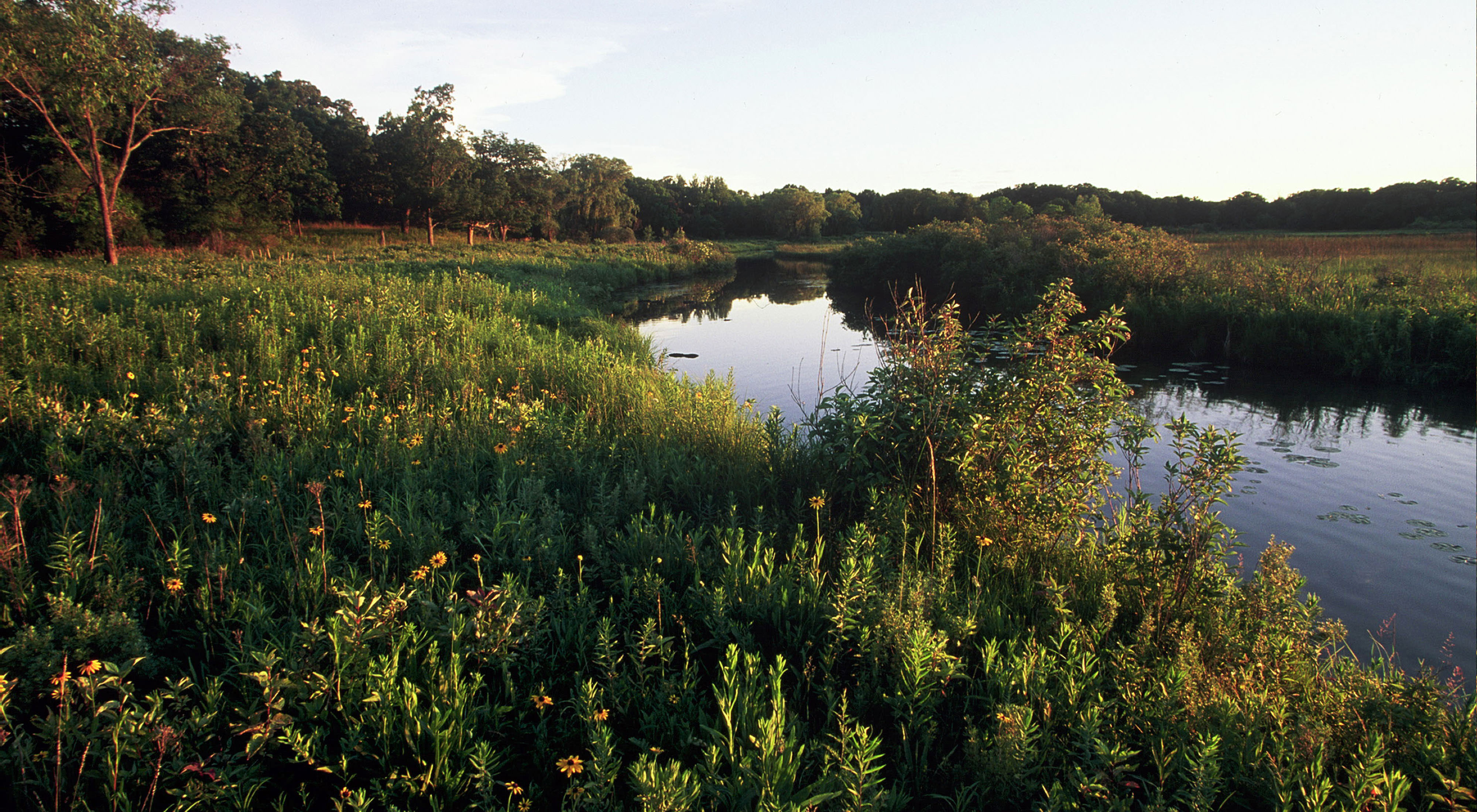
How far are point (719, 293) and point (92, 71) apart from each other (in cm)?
2292

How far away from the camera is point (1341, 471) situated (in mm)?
7898

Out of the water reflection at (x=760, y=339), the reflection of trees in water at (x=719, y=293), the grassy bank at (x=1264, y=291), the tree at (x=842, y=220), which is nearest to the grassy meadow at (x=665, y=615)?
the water reflection at (x=760, y=339)

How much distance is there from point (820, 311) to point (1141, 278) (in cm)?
1174

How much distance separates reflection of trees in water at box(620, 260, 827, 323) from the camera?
24.5 m

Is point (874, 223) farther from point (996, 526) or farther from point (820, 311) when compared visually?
point (996, 526)

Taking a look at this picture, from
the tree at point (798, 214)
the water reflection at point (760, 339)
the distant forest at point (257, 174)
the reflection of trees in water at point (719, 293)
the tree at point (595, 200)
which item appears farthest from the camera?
the tree at point (798, 214)

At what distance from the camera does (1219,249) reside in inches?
945

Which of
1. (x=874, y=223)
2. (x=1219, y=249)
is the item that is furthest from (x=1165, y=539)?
(x=874, y=223)

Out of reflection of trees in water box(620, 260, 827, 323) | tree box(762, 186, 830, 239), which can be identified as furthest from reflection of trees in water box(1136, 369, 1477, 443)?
tree box(762, 186, 830, 239)

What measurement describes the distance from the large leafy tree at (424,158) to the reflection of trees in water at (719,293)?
20.3 metres

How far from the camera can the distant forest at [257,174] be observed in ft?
66.8

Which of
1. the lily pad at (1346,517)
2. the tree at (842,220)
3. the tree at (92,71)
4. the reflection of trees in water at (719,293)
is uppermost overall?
the tree at (842,220)

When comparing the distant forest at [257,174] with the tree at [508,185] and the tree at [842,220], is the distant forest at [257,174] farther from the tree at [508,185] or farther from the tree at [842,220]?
the tree at [842,220]

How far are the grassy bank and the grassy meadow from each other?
35.2ft
